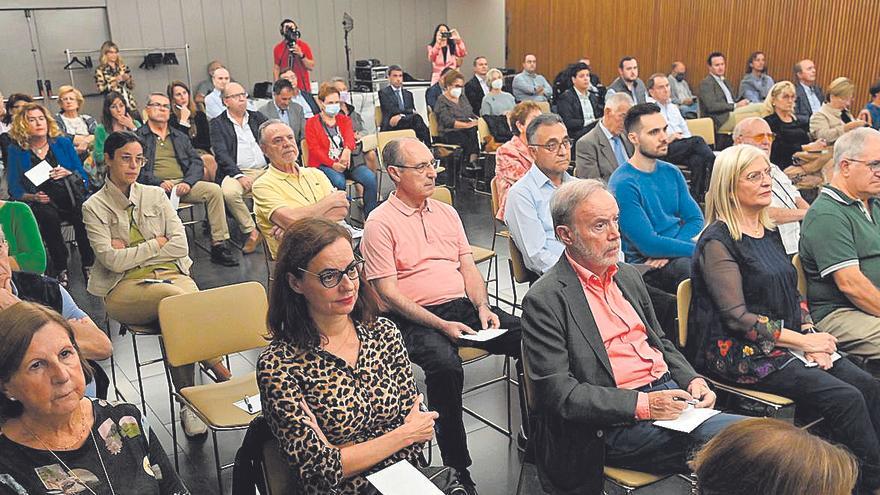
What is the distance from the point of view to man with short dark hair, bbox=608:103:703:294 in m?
3.84

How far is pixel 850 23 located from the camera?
9344mm

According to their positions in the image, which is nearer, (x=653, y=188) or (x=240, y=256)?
(x=653, y=188)

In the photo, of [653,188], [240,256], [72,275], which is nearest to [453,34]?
[240,256]

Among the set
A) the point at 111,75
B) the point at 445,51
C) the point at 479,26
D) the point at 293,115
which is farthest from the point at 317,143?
the point at 479,26

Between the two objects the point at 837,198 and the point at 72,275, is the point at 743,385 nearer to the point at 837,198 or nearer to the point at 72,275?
the point at 837,198

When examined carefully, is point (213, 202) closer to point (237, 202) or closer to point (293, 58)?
point (237, 202)

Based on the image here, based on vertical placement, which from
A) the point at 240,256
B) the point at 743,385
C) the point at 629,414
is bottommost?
the point at 240,256

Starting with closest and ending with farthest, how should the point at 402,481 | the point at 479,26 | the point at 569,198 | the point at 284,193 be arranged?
the point at 402,481 → the point at 569,198 → the point at 284,193 → the point at 479,26

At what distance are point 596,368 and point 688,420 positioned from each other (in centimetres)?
33

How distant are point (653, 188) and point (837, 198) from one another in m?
0.96

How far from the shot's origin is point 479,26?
1393 cm

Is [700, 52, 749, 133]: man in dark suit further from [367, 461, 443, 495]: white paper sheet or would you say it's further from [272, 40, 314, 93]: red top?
[367, 461, 443, 495]: white paper sheet

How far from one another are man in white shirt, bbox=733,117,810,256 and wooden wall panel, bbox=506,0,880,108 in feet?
19.5

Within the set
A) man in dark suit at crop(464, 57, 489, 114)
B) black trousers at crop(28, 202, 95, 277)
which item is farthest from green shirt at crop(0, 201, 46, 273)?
man in dark suit at crop(464, 57, 489, 114)
